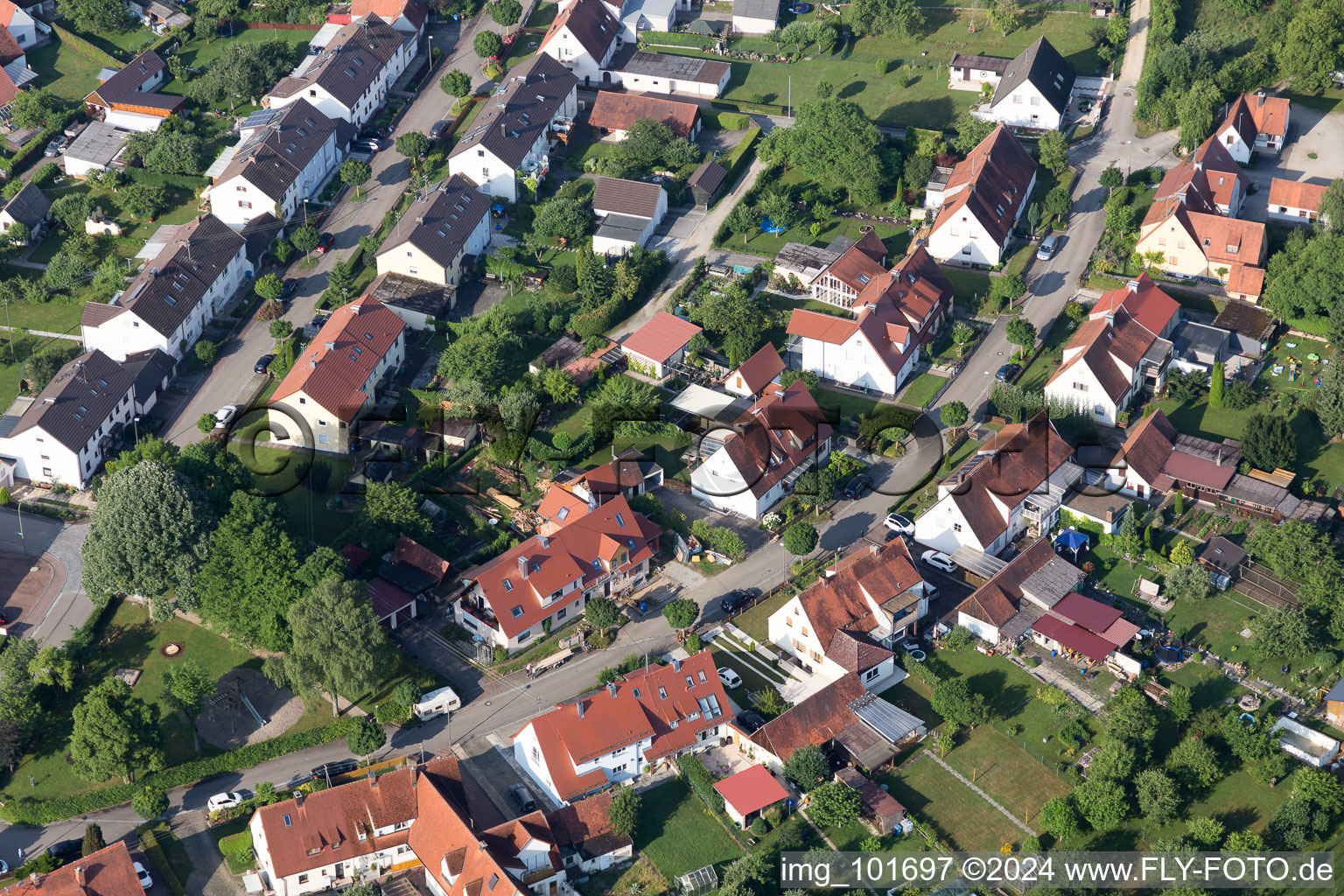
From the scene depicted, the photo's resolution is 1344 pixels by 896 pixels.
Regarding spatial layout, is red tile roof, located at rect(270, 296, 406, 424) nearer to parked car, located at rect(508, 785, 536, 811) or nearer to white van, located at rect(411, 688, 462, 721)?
white van, located at rect(411, 688, 462, 721)

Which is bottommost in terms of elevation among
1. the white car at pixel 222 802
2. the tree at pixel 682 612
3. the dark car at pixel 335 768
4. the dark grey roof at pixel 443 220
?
the dark car at pixel 335 768

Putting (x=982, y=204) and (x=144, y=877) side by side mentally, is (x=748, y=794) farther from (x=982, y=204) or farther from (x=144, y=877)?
(x=982, y=204)

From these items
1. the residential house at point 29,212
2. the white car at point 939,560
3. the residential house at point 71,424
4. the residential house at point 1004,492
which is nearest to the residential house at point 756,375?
the residential house at point 1004,492

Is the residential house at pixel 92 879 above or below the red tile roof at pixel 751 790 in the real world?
above

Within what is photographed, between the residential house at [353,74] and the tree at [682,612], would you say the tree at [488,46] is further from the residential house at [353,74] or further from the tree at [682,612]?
the tree at [682,612]

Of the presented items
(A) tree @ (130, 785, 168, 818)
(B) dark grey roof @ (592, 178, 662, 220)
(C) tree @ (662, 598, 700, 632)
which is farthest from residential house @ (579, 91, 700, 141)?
(A) tree @ (130, 785, 168, 818)

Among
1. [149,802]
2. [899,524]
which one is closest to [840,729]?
[899,524]

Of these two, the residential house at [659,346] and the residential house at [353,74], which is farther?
the residential house at [353,74]

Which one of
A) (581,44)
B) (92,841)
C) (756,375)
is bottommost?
(92,841)
